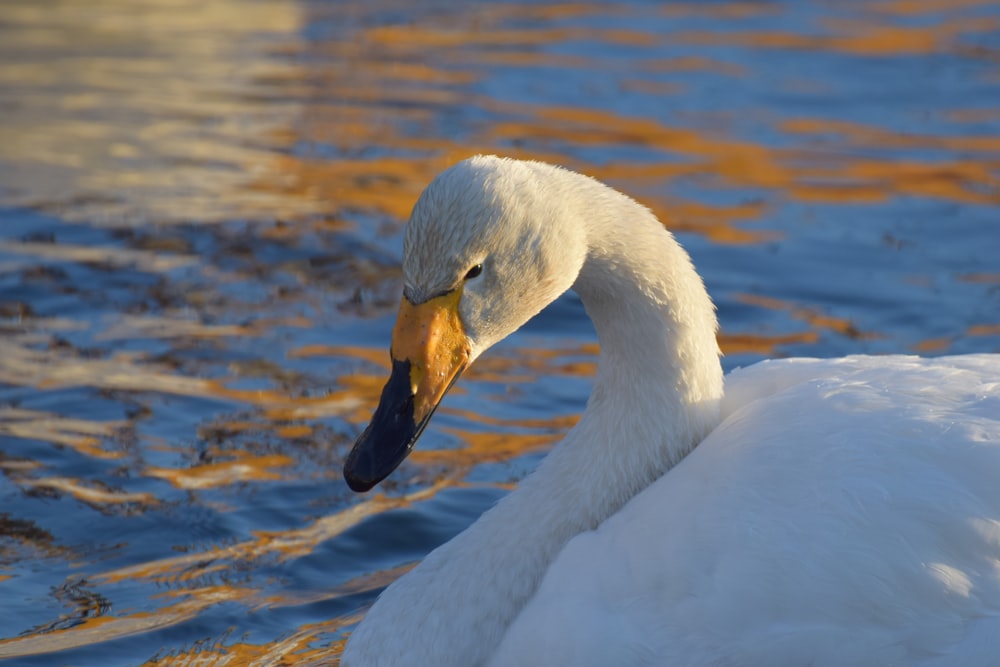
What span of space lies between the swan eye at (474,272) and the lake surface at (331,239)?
60.8 inches

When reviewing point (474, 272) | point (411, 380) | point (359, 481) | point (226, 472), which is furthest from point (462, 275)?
point (226, 472)

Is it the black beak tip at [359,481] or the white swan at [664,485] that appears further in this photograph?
the black beak tip at [359,481]

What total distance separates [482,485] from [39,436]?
191 centimetres

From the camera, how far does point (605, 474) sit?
5.02 metres

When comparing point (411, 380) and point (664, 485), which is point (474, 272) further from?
point (664, 485)

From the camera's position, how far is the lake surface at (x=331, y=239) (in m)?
6.14

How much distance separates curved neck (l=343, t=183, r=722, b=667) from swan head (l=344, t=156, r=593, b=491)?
184 mm

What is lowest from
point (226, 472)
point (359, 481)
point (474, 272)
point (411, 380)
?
point (226, 472)

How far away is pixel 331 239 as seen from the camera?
31.4 ft

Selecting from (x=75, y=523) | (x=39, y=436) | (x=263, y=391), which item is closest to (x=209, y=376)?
(x=263, y=391)

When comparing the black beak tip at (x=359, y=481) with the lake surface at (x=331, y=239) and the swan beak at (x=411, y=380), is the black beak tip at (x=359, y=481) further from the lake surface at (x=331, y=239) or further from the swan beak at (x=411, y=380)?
the lake surface at (x=331, y=239)

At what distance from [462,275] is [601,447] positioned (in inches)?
34.4

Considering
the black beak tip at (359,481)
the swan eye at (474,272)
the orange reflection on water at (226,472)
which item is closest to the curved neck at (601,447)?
the swan eye at (474,272)

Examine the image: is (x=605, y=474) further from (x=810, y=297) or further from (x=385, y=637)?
(x=810, y=297)
